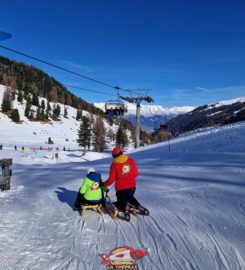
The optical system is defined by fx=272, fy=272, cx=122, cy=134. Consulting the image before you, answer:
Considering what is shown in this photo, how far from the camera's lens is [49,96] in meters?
167

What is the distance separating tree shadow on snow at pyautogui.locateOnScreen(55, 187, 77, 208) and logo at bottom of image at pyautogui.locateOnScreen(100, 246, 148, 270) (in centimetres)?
324

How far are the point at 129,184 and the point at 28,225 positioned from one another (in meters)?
2.37

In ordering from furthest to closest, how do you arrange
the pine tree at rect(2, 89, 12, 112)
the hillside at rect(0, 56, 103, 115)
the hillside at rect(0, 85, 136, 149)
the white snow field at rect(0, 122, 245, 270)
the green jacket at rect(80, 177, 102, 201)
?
the hillside at rect(0, 56, 103, 115), the pine tree at rect(2, 89, 12, 112), the hillside at rect(0, 85, 136, 149), the green jacket at rect(80, 177, 102, 201), the white snow field at rect(0, 122, 245, 270)

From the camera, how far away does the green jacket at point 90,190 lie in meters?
6.40

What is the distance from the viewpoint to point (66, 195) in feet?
28.9

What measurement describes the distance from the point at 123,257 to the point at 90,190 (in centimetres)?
230

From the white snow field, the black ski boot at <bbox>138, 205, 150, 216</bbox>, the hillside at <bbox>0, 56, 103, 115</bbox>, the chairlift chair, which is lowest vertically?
the white snow field

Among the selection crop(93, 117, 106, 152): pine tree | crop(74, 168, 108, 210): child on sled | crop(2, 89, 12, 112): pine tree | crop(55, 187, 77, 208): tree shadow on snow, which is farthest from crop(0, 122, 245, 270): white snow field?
crop(2, 89, 12, 112): pine tree

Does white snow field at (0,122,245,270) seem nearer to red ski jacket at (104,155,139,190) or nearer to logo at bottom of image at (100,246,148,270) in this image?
logo at bottom of image at (100,246,148,270)

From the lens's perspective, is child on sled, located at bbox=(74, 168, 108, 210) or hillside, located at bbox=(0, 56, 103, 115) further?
hillside, located at bbox=(0, 56, 103, 115)

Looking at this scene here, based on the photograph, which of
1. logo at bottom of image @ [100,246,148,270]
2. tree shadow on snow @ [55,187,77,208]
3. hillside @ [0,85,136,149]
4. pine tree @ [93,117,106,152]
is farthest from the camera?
hillside @ [0,85,136,149]

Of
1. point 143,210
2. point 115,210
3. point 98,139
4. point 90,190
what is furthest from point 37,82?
point 143,210

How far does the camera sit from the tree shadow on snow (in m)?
8.01

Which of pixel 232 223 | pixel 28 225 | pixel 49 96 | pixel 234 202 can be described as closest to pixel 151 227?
pixel 232 223
